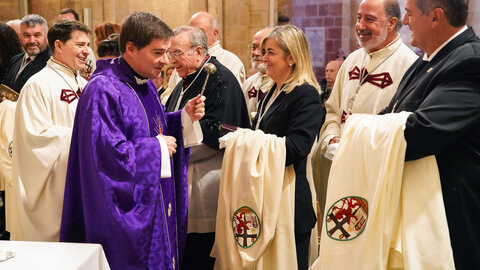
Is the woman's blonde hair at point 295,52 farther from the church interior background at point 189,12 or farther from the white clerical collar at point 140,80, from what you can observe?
the church interior background at point 189,12

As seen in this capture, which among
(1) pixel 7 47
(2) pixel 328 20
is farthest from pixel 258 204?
(2) pixel 328 20

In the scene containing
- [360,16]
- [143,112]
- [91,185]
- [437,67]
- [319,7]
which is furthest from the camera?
[319,7]

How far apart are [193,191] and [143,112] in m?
1.04

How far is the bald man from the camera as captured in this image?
6.45 metres

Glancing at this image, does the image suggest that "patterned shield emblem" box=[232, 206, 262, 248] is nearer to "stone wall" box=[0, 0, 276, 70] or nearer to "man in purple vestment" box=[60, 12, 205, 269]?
"man in purple vestment" box=[60, 12, 205, 269]

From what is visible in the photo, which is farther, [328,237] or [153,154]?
[153,154]

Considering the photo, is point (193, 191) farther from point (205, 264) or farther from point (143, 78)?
point (143, 78)

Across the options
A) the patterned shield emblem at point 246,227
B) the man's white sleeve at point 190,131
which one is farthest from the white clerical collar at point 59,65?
the patterned shield emblem at point 246,227

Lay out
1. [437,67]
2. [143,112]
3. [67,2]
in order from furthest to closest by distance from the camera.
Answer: [67,2] → [143,112] → [437,67]

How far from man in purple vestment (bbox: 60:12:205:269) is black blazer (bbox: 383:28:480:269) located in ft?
4.60

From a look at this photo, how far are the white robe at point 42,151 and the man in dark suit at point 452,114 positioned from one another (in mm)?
2401

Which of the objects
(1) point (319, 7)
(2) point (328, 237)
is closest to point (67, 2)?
(1) point (319, 7)

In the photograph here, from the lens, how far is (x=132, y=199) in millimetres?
3236

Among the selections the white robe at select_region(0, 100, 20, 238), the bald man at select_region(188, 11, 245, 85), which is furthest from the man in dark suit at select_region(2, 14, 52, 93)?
the bald man at select_region(188, 11, 245, 85)
